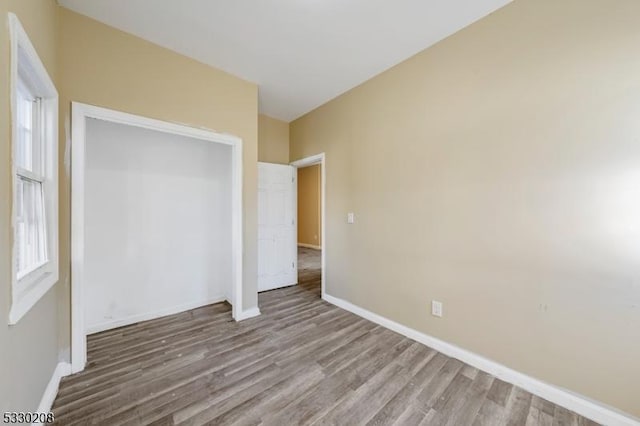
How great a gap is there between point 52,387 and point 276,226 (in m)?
2.70

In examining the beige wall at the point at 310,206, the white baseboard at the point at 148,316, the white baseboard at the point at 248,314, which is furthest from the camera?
the beige wall at the point at 310,206

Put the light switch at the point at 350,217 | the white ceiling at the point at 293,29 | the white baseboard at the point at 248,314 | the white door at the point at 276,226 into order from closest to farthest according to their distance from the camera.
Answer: the white ceiling at the point at 293,29 → the white baseboard at the point at 248,314 → the light switch at the point at 350,217 → the white door at the point at 276,226

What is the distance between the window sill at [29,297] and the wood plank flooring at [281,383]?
76cm

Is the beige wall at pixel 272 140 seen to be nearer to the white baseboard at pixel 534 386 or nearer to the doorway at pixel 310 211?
the white baseboard at pixel 534 386

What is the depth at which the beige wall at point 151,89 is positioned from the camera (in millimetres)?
1862

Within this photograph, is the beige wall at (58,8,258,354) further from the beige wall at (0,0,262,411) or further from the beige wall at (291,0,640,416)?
the beige wall at (291,0,640,416)

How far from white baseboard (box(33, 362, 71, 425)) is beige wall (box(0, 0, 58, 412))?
6 centimetres

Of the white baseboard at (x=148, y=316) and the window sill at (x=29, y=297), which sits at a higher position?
the window sill at (x=29, y=297)

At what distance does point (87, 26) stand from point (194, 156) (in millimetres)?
1443

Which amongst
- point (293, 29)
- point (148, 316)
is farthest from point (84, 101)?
point (148, 316)

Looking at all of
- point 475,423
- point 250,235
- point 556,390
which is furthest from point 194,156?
point 556,390

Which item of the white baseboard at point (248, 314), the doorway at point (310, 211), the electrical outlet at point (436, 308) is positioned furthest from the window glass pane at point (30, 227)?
the doorway at point (310, 211)

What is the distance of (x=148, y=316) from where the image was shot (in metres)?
2.79

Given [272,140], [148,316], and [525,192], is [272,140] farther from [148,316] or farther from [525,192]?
[525,192]
